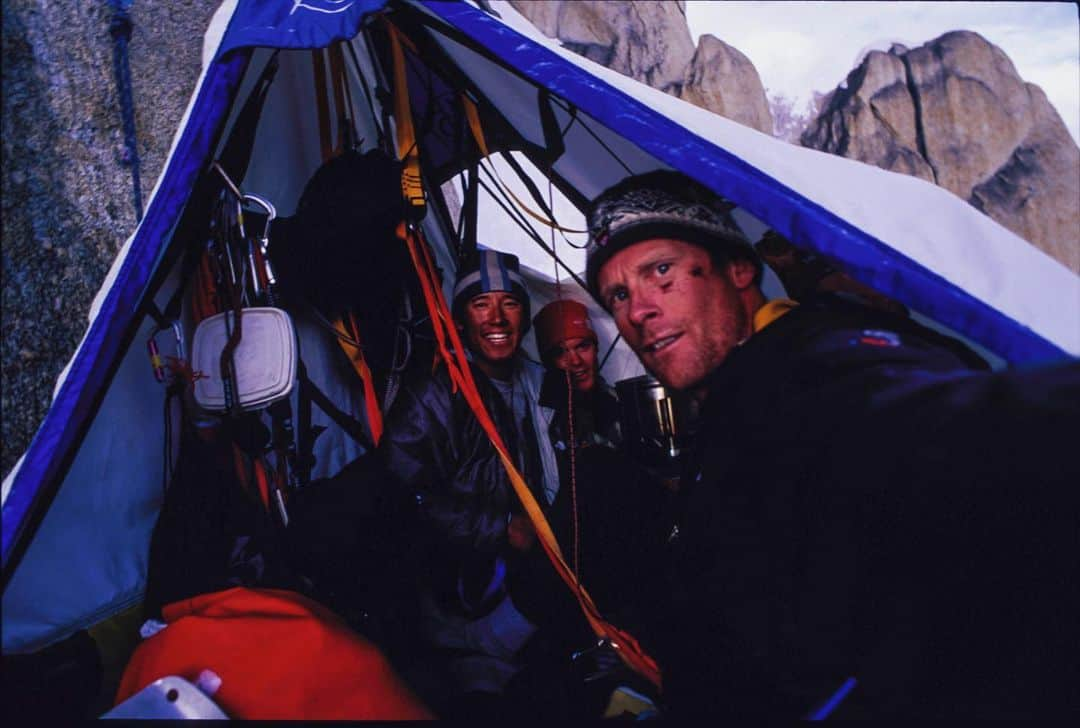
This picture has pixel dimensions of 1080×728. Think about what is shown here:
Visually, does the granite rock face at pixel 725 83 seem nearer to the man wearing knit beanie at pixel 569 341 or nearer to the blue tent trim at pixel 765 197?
the man wearing knit beanie at pixel 569 341

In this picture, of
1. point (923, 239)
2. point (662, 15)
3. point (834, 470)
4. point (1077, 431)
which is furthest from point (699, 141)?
point (662, 15)

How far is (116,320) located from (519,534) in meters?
1.57

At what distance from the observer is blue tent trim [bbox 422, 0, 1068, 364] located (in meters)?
1.14

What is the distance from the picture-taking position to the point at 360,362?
2.41 metres

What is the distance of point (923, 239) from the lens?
4.59ft

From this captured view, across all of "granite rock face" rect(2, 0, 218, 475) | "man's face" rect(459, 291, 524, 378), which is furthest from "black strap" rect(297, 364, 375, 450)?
"granite rock face" rect(2, 0, 218, 475)

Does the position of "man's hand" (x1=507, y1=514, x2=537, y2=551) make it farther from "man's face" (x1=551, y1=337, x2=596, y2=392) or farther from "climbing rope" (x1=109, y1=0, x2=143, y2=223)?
"climbing rope" (x1=109, y1=0, x2=143, y2=223)

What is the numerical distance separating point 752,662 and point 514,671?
1117 millimetres

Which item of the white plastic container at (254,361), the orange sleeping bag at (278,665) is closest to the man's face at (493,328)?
the white plastic container at (254,361)

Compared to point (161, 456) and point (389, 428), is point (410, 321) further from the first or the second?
point (161, 456)

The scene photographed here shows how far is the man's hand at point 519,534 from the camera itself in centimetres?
238

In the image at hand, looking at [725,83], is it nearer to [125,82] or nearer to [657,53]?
[657,53]

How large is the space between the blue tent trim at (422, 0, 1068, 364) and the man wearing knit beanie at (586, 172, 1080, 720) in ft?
0.26

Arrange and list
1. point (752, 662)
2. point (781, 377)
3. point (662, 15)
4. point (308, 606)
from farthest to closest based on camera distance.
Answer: point (662, 15) → point (308, 606) → point (752, 662) → point (781, 377)
